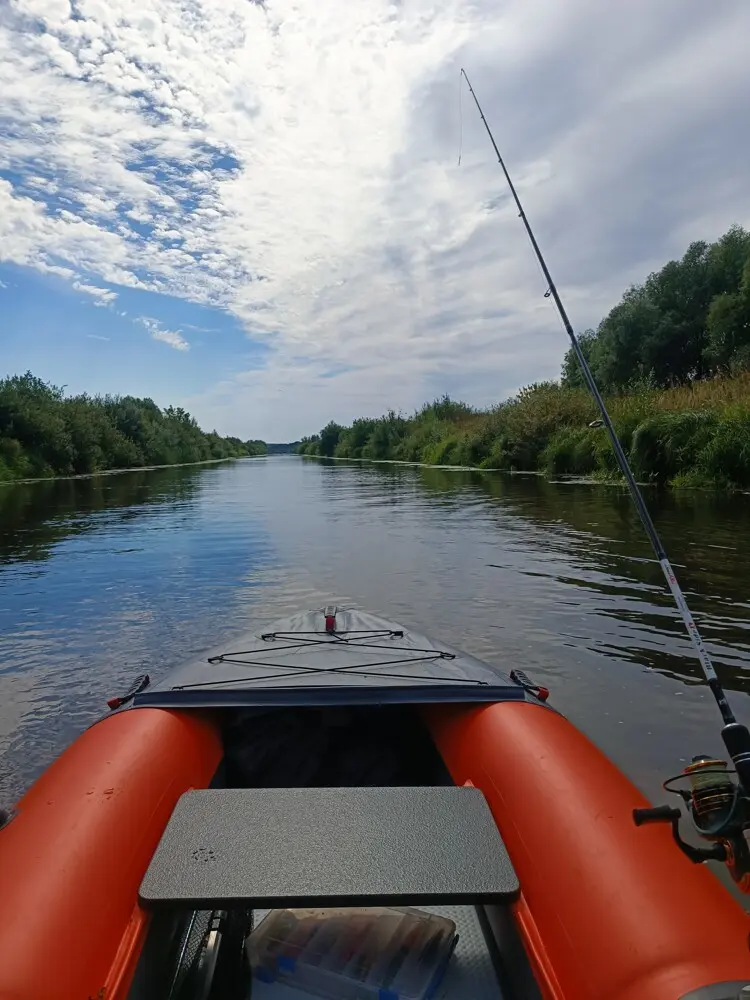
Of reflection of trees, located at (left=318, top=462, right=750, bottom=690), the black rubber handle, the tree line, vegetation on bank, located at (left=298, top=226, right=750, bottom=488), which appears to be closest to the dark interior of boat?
the black rubber handle

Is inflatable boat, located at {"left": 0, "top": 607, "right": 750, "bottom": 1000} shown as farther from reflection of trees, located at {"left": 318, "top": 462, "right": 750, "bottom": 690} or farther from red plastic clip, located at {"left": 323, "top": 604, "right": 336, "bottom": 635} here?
reflection of trees, located at {"left": 318, "top": 462, "right": 750, "bottom": 690}

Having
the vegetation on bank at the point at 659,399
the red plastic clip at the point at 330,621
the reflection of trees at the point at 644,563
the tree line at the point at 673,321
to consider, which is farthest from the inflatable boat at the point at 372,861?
the tree line at the point at 673,321

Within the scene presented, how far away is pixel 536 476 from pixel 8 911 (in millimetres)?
23616

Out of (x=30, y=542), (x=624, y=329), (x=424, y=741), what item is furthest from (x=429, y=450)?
(x=424, y=741)

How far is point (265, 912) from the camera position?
236cm

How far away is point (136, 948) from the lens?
1749mm

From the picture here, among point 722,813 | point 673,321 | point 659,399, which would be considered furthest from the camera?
point 673,321

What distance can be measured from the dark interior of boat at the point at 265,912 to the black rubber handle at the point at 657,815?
475 mm

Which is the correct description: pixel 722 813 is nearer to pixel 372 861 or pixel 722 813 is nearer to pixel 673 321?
pixel 372 861

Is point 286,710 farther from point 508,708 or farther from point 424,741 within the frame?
point 508,708

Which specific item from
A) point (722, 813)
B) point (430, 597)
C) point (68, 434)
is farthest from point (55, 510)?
point (68, 434)

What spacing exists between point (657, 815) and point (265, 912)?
1388 millimetres

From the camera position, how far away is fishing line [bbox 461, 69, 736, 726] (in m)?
2.09

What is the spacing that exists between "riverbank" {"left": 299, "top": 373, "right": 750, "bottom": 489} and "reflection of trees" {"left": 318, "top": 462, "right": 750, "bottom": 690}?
1.11 metres
